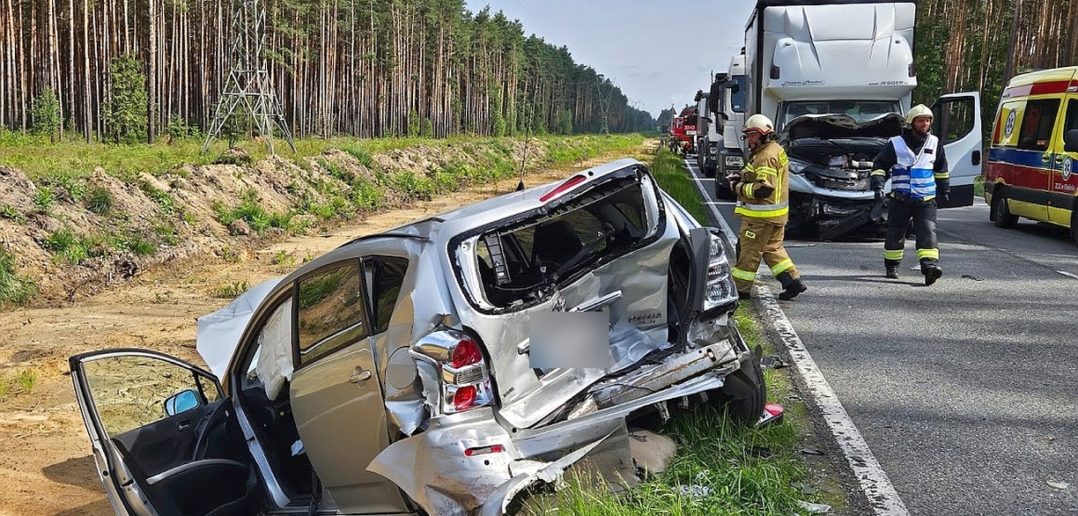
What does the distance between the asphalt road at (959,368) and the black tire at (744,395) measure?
65 cm

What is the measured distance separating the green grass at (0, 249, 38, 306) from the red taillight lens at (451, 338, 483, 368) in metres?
8.50

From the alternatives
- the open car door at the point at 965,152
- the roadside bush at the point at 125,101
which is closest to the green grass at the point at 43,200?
the open car door at the point at 965,152

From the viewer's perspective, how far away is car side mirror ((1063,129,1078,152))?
36.4 feet

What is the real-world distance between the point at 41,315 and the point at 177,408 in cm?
621

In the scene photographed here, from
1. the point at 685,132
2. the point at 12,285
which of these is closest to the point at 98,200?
the point at 12,285

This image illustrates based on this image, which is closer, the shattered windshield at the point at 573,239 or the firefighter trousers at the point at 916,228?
the shattered windshield at the point at 573,239

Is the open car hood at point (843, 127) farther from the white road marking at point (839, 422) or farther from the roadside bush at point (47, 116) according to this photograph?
the roadside bush at point (47, 116)

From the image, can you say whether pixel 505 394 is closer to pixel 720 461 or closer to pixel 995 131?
pixel 720 461

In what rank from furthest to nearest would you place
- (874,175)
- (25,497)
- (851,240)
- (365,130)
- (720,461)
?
(365,130)
(851,240)
(874,175)
(25,497)
(720,461)

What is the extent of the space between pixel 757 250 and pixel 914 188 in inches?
81.3

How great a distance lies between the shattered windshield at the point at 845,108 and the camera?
41.8ft

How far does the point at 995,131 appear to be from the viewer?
555 inches

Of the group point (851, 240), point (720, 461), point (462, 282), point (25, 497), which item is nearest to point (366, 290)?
point (462, 282)

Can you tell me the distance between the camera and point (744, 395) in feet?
14.2
